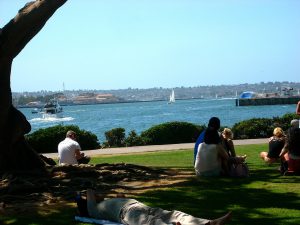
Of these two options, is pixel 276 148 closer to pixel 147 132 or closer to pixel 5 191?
pixel 5 191

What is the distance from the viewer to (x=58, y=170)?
37.4 feet

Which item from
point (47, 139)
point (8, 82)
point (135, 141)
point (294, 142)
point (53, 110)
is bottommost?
point (53, 110)

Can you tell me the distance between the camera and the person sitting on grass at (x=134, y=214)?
5.90 meters

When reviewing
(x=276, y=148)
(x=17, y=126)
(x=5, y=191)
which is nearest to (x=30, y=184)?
(x=5, y=191)

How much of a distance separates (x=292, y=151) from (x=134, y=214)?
16.4 feet

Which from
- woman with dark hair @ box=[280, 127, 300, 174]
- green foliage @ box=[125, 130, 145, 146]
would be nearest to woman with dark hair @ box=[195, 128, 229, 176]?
woman with dark hair @ box=[280, 127, 300, 174]

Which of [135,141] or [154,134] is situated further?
[135,141]

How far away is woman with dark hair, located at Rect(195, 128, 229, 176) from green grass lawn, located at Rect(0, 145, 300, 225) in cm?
26

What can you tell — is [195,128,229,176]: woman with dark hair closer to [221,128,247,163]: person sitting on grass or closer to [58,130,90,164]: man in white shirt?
[221,128,247,163]: person sitting on grass

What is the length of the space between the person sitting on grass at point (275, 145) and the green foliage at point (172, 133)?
1064 cm

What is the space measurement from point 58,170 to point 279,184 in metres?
4.56

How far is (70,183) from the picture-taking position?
10.2 meters

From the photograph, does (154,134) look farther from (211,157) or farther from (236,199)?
(236,199)

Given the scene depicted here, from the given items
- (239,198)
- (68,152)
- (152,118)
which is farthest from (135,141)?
(152,118)
